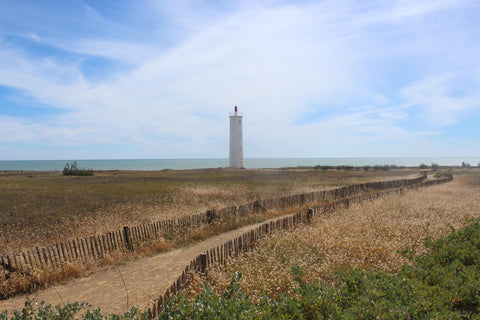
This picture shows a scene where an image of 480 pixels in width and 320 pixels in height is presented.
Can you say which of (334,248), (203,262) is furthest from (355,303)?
(334,248)

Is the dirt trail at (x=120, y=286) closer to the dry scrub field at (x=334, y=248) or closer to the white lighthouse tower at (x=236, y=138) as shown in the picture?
the dry scrub field at (x=334, y=248)

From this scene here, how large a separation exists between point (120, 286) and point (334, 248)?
4.96 m

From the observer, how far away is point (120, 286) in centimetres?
685

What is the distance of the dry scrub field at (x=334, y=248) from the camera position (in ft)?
20.2

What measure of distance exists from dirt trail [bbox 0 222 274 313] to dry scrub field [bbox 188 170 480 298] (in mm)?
1289

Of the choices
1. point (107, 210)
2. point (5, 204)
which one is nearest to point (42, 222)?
point (107, 210)

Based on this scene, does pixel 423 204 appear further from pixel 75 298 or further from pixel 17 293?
pixel 17 293

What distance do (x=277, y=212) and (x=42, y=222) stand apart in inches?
365

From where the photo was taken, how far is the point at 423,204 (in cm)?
1419

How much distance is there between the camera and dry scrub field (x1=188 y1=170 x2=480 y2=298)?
614 cm

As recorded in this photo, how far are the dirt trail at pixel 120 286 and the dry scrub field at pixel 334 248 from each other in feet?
4.23

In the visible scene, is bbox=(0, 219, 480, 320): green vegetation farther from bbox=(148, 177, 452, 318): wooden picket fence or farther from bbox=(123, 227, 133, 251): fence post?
bbox=(123, 227, 133, 251): fence post

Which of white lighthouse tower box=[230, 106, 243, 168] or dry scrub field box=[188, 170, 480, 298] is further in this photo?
white lighthouse tower box=[230, 106, 243, 168]

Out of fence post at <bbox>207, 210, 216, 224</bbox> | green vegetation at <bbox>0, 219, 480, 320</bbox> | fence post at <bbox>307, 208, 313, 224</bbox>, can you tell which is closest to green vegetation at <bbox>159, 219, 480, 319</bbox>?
green vegetation at <bbox>0, 219, 480, 320</bbox>
